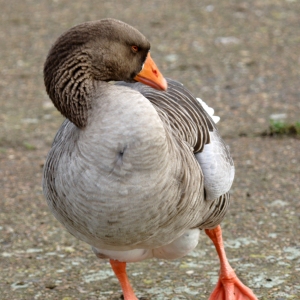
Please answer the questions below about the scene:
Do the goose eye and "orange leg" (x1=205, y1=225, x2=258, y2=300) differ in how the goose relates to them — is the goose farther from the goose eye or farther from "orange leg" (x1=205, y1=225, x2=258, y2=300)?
"orange leg" (x1=205, y1=225, x2=258, y2=300)

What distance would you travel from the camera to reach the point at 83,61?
3.36 meters

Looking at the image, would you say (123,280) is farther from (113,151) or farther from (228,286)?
(113,151)

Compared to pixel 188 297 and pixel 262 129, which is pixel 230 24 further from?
pixel 188 297

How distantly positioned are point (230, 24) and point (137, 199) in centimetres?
697

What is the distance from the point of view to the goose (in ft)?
10.8

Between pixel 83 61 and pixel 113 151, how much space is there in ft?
1.50

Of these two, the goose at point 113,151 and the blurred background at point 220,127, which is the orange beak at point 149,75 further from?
the blurred background at point 220,127

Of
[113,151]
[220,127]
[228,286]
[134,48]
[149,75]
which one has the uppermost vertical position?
[134,48]

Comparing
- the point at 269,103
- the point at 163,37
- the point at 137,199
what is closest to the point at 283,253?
the point at 137,199

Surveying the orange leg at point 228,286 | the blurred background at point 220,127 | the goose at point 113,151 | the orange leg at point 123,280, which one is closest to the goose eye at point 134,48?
the goose at point 113,151

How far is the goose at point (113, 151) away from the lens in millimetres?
3289

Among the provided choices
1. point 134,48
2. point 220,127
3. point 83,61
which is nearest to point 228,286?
point 134,48

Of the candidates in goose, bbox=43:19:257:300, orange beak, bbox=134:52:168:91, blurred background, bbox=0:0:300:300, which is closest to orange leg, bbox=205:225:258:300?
blurred background, bbox=0:0:300:300

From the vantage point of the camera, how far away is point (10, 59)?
943 centimetres
